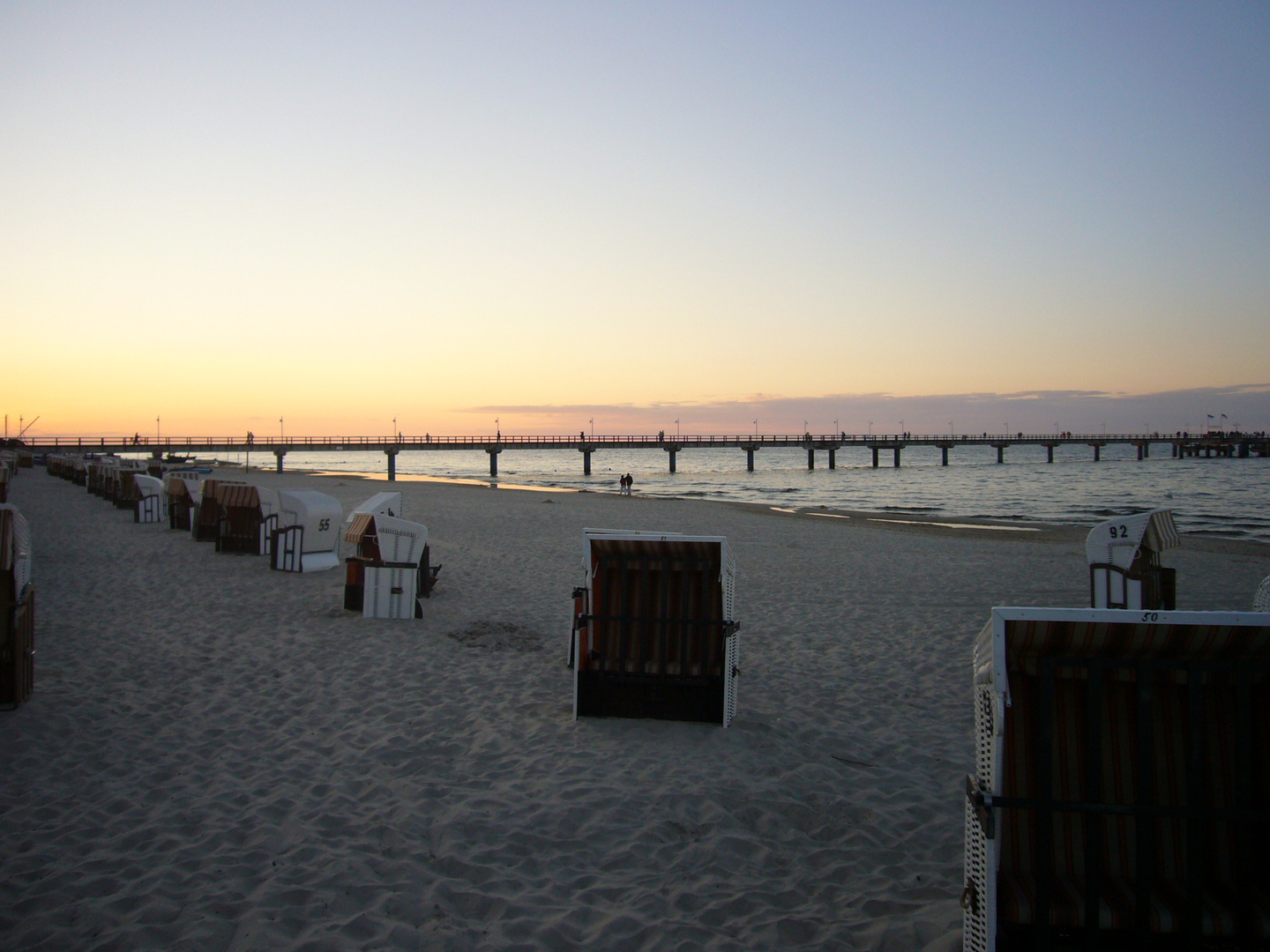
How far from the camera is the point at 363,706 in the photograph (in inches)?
235

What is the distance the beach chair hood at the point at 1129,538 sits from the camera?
8.03 m

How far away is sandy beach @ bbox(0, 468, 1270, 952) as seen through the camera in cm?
328

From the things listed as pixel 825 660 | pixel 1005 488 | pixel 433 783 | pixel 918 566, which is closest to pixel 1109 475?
pixel 1005 488

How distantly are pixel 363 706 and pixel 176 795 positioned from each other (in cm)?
168

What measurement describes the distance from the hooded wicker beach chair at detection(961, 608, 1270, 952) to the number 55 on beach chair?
275 cm

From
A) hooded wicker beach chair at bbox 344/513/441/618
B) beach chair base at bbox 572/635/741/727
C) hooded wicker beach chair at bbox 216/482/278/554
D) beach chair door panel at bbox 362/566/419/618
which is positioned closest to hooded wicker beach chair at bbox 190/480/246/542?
hooded wicker beach chair at bbox 216/482/278/554

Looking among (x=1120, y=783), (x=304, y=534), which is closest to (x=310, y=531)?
(x=304, y=534)

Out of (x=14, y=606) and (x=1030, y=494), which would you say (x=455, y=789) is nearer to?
(x=14, y=606)

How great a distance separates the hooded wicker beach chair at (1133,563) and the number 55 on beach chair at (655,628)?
5.15 meters

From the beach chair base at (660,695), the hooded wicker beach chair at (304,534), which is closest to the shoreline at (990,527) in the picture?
the hooded wicker beach chair at (304,534)

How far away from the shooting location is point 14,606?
17.3 feet

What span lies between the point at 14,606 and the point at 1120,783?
6440 mm

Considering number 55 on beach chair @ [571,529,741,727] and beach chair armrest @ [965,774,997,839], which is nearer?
beach chair armrest @ [965,774,997,839]

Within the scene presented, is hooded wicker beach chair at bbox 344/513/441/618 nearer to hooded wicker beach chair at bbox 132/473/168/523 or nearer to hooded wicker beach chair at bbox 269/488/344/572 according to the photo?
hooded wicker beach chair at bbox 269/488/344/572
